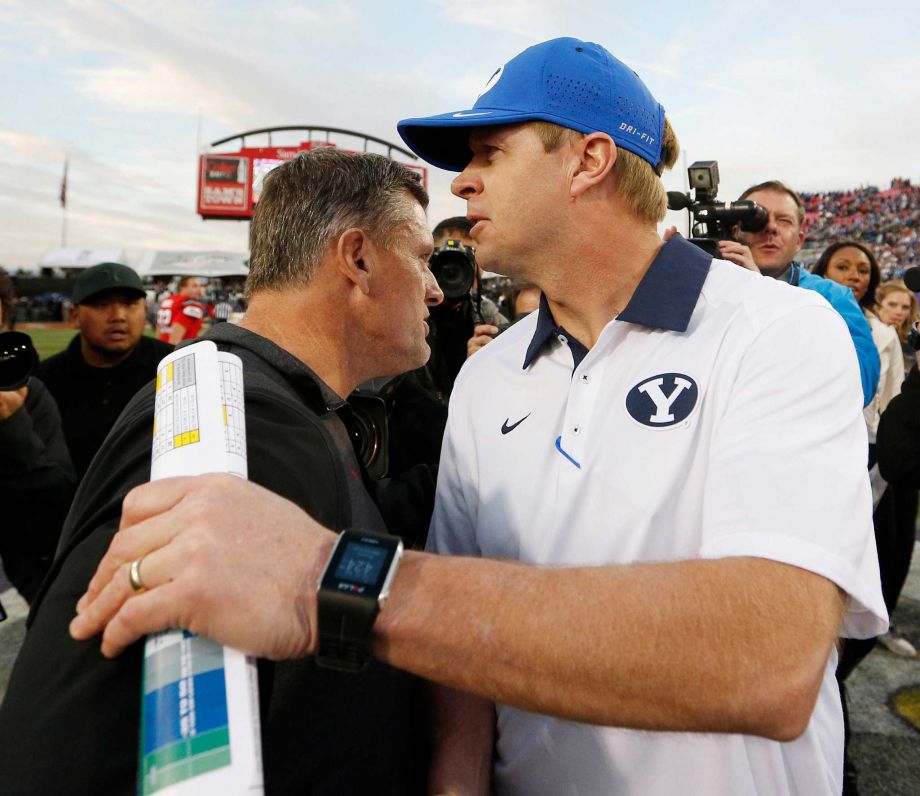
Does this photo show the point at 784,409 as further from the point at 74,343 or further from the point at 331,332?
the point at 74,343

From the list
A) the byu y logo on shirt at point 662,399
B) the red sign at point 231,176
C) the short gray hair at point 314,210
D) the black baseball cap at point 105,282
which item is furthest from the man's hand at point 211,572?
the red sign at point 231,176

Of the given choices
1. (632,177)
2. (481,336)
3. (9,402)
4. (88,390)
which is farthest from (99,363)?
(632,177)

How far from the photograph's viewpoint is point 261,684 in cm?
85

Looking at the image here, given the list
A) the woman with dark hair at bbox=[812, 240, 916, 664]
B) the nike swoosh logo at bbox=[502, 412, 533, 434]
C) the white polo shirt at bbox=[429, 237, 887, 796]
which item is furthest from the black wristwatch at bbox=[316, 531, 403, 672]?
the woman with dark hair at bbox=[812, 240, 916, 664]

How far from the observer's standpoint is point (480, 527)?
1550mm

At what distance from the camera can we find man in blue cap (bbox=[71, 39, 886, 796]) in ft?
2.56

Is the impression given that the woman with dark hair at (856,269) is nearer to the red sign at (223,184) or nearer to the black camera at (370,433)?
the black camera at (370,433)

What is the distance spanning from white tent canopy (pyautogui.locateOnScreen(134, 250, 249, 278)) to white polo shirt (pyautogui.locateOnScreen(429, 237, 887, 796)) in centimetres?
4492

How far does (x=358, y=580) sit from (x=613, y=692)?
0.32 metres

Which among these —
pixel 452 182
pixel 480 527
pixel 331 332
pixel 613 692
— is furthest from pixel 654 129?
pixel 613 692

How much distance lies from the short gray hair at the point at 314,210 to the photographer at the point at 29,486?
148cm

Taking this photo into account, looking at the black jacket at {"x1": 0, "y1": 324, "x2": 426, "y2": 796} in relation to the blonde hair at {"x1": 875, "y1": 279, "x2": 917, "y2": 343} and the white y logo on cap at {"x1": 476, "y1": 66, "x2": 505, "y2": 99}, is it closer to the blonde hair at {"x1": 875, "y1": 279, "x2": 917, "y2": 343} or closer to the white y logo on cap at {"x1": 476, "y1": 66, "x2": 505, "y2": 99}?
the white y logo on cap at {"x1": 476, "y1": 66, "x2": 505, "y2": 99}

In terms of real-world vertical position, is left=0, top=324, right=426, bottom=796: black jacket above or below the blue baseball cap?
below

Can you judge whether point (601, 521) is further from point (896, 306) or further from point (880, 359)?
point (896, 306)
